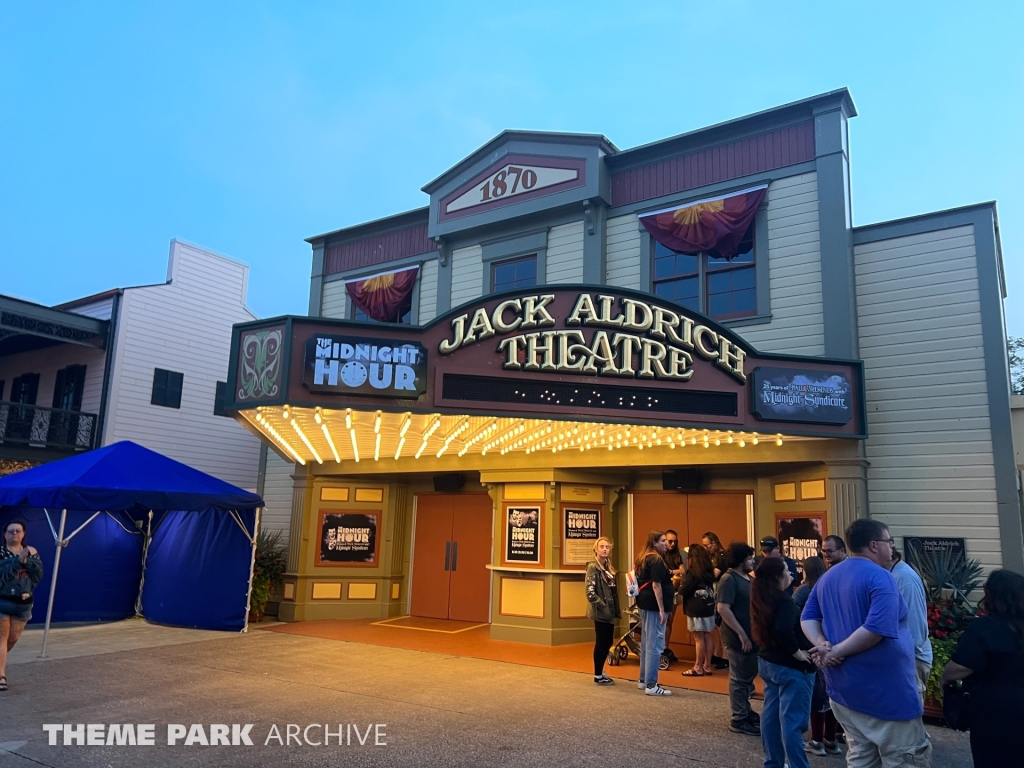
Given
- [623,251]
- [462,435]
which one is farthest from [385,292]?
[462,435]

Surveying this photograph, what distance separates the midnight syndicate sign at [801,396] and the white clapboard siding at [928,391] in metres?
0.95

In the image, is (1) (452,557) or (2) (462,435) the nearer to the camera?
(2) (462,435)

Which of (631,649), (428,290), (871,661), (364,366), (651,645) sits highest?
(428,290)

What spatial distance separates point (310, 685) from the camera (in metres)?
8.40

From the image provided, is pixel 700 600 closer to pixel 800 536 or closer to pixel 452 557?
pixel 800 536

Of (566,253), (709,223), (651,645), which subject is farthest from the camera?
(566,253)

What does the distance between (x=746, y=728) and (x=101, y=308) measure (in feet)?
60.3

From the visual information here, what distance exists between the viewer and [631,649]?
409 inches

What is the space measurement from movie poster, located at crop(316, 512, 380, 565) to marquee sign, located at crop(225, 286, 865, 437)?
6.24m


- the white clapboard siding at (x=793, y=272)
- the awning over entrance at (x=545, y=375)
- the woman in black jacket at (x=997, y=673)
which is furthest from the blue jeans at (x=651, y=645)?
the white clapboard siding at (x=793, y=272)

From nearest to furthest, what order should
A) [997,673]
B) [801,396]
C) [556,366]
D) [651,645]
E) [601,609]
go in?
[997,673] < [651,645] < [601,609] < [556,366] < [801,396]

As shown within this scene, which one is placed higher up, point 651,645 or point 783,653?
point 783,653

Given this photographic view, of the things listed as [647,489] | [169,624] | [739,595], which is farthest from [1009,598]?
[169,624]

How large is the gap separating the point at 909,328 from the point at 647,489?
469cm
